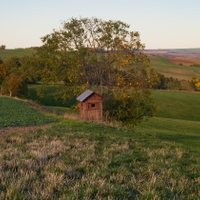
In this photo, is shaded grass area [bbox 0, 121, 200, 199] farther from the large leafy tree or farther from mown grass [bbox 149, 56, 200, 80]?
mown grass [bbox 149, 56, 200, 80]

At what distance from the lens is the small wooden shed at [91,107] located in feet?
90.1

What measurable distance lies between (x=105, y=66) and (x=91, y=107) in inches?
253

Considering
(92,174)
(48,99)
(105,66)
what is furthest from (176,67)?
(92,174)

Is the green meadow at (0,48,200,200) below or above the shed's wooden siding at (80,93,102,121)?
above

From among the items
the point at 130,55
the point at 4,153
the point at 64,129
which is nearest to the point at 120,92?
the point at 130,55

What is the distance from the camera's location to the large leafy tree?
1190 inches

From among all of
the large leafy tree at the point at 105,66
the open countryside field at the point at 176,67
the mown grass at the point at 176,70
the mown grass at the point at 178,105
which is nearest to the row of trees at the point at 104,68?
the large leafy tree at the point at 105,66

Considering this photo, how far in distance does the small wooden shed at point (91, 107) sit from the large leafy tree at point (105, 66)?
5.88 feet

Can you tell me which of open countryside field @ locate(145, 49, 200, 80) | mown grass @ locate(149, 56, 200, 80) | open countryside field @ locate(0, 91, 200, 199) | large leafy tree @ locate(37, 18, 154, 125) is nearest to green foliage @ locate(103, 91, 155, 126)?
large leafy tree @ locate(37, 18, 154, 125)

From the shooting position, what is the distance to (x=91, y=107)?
2769 cm

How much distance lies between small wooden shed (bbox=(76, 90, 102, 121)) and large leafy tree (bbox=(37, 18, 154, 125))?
179 cm

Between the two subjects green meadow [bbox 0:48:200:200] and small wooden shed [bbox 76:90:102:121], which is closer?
green meadow [bbox 0:48:200:200]

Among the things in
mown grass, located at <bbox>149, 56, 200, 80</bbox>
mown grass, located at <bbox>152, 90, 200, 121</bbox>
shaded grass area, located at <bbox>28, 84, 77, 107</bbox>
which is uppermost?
mown grass, located at <bbox>149, 56, 200, 80</bbox>

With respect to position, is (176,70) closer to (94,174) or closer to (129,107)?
(129,107)
